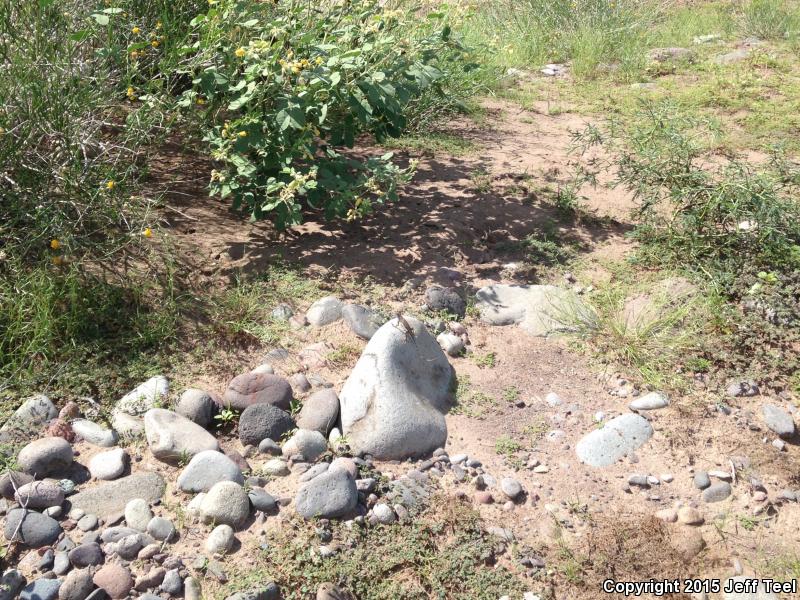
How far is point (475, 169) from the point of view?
5398 mm

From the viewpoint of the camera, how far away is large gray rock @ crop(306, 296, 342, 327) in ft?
12.1

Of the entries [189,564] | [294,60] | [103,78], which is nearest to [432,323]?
[294,60]

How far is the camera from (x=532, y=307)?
3.91 meters

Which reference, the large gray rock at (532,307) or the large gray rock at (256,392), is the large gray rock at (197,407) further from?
the large gray rock at (532,307)

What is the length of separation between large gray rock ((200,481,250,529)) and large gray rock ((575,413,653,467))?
1325 mm

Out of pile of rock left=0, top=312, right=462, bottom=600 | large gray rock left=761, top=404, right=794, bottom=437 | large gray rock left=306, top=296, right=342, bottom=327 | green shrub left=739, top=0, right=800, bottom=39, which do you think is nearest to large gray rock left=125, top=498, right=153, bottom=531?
pile of rock left=0, top=312, right=462, bottom=600

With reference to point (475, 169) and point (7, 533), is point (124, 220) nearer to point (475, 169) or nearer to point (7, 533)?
point (7, 533)

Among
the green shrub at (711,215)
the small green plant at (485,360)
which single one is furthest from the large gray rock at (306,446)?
the green shrub at (711,215)

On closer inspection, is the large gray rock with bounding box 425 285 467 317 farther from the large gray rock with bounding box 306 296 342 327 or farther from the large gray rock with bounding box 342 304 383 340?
the large gray rock with bounding box 306 296 342 327

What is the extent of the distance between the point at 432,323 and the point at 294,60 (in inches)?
56.4

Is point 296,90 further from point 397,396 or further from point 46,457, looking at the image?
point 46,457

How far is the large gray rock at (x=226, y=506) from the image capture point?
2.62 m

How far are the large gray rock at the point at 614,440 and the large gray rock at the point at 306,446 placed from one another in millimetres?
1026

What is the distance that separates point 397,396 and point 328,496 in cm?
55
